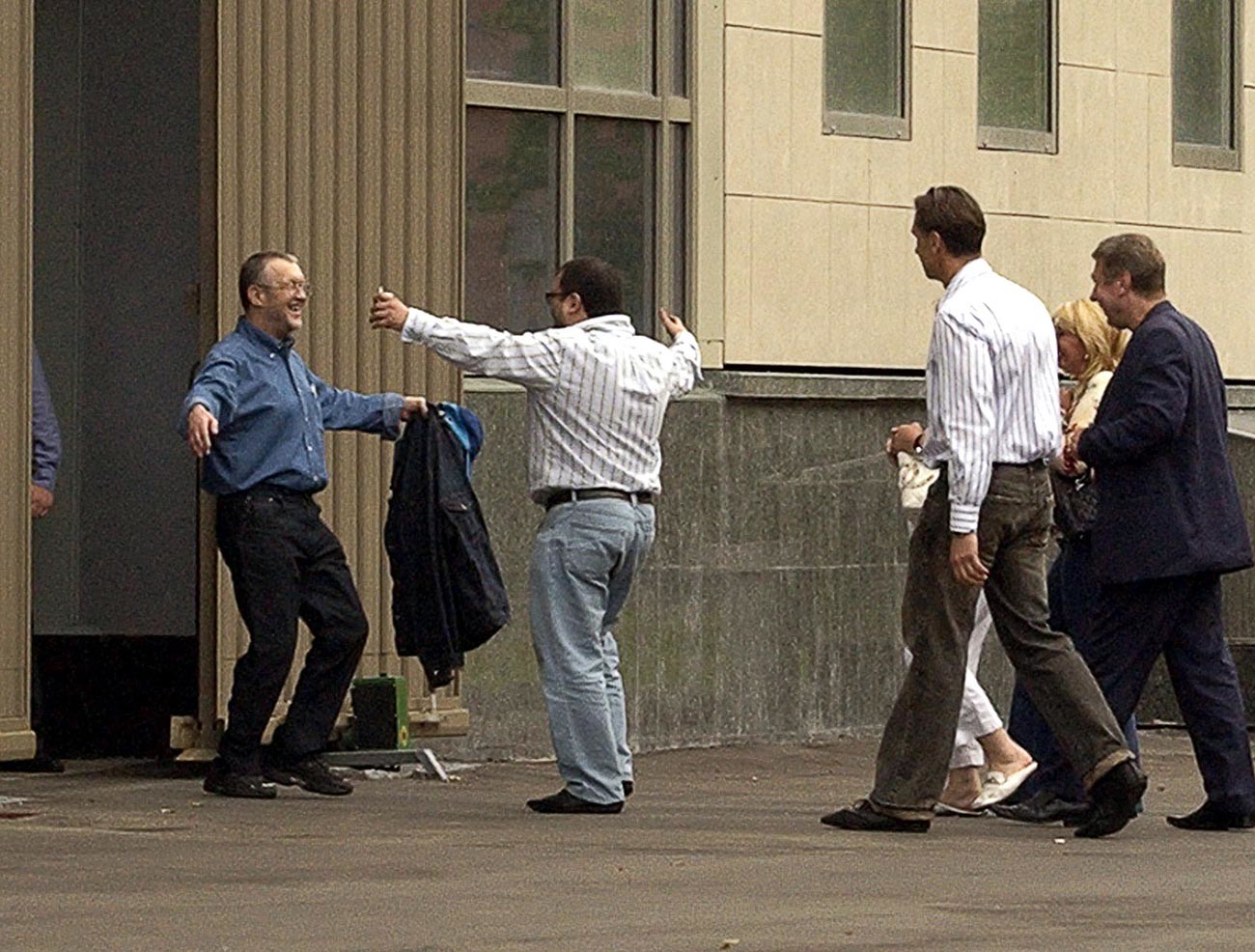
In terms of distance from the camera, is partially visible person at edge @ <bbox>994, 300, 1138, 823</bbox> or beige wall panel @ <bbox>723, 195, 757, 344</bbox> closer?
partially visible person at edge @ <bbox>994, 300, 1138, 823</bbox>

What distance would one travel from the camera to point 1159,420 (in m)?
10.9

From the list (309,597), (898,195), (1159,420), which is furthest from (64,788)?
(898,195)

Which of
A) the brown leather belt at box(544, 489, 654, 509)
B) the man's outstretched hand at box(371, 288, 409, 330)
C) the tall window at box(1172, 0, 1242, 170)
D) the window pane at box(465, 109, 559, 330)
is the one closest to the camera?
the man's outstretched hand at box(371, 288, 409, 330)

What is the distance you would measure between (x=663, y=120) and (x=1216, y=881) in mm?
6012

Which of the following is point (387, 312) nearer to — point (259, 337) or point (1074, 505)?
point (259, 337)

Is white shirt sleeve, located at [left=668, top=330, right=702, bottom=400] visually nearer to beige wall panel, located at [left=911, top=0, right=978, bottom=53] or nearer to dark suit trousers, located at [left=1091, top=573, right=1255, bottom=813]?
dark suit trousers, located at [left=1091, top=573, right=1255, bottom=813]

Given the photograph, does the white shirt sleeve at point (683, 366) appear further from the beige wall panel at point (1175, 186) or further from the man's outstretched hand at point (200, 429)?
the beige wall panel at point (1175, 186)

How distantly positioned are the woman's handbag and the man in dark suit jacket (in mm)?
267

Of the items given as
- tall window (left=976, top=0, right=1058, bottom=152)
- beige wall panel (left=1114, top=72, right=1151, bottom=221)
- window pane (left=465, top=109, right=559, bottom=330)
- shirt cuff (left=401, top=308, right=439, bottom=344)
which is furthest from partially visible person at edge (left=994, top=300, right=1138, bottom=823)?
beige wall panel (left=1114, top=72, right=1151, bottom=221)

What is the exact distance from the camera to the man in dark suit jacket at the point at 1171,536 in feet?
35.8

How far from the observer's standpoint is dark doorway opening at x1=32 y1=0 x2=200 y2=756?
1384 centimetres

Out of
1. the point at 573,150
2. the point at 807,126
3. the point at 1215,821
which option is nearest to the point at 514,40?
the point at 573,150

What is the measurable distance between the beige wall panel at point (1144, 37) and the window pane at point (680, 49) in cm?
279

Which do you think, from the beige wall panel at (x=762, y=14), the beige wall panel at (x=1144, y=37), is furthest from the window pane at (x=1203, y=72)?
the beige wall panel at (x=762, y=14)
